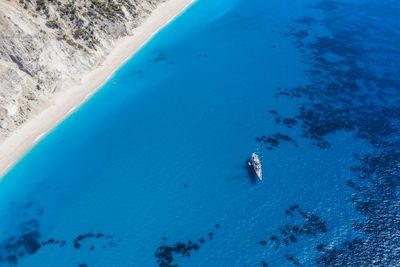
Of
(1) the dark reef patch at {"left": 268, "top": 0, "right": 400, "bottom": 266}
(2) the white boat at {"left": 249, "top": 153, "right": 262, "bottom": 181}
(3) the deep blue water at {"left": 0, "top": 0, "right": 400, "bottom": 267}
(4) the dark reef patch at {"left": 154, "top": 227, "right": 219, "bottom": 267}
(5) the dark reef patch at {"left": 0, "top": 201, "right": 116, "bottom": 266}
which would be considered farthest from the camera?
(2) the white boat at {"left": 249, "top": 153, "right": 262, "bottom": 181}

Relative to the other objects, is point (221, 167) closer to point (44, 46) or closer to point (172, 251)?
point (172, 251)

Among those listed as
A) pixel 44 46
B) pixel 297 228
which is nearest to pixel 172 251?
pixel 297 228

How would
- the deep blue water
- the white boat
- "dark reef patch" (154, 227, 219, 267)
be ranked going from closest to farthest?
1. "dark reef patch" (154, 227, 219, 267)
2. the deep blue water
3. the white boat

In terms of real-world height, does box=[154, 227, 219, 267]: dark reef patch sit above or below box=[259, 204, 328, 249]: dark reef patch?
above

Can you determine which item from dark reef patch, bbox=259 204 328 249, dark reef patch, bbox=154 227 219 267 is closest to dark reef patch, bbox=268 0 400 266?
dark reef patch, bbox=259 204 328 249

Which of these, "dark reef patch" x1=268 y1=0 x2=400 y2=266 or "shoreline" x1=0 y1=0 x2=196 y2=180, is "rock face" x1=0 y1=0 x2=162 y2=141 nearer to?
"shoreline" x1=0 y1=0 x2=196 y2=180
